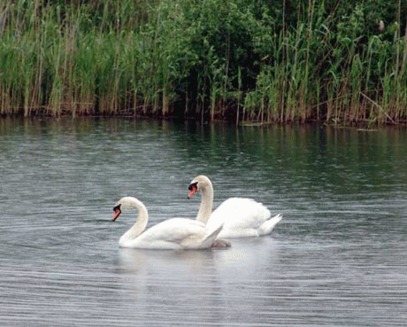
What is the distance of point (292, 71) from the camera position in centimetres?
2252

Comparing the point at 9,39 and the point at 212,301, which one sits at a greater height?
the point at 9,39

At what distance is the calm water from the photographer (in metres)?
9.69

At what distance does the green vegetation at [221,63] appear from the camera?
888 inches

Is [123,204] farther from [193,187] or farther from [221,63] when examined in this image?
[221,63]

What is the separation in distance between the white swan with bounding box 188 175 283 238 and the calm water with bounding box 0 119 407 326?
0.18m

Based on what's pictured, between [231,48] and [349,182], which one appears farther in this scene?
[231,48]

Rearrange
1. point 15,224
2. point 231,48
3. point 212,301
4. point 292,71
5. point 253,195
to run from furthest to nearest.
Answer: point 231,48 < point 292,71 < point 253,195 < point 15,224 < point 212,301

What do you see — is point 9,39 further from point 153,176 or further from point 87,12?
point 153,176

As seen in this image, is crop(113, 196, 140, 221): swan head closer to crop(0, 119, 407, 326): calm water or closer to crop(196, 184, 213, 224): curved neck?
crop(0, 119, 407, 326): calm water

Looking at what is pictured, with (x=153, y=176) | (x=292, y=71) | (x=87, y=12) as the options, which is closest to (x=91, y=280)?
(x=153, y=176)

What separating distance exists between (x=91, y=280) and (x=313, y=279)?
1.65m

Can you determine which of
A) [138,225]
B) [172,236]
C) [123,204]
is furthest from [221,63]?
[172,236]

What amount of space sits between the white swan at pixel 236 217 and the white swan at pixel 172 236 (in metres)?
0.56

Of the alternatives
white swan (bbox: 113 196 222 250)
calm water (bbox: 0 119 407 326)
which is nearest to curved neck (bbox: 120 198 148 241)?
→ white swan (bbox: 113 196 222 250)
